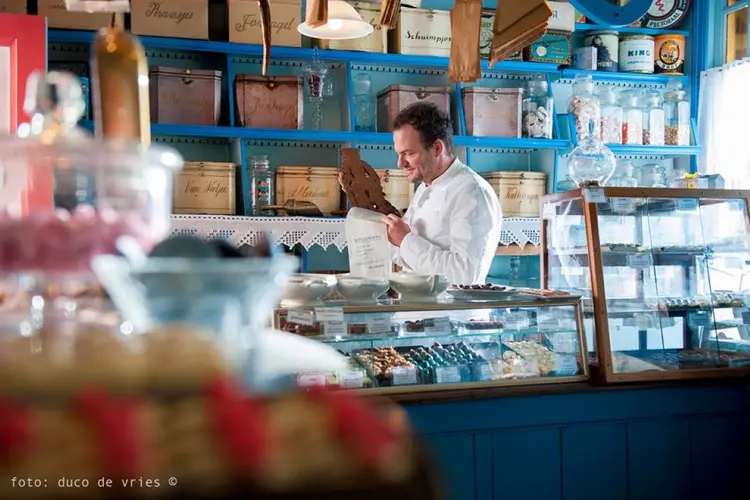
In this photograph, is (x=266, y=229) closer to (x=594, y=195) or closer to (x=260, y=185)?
(x=260, y=185)

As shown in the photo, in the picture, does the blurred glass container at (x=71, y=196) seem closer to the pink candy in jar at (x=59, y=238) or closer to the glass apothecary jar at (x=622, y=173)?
the pink candy in jar at (x=59, y=238)

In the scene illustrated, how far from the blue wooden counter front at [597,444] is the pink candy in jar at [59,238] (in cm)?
163

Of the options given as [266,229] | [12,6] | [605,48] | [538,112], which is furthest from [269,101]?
[605,48]

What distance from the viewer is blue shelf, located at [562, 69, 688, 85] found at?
192 inches

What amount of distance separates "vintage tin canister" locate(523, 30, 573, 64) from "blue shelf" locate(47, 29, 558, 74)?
0.05 meters

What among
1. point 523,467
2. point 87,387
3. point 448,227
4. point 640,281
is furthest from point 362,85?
point 87,387

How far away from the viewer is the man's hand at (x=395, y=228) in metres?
3.02

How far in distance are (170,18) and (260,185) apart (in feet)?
3.28

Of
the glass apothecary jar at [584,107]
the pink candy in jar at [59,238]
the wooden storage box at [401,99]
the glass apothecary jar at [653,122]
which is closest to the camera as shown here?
the pink candy in jar at [59,238]

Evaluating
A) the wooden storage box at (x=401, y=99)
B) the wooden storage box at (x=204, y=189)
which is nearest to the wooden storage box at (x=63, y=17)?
the wooden storage box at (x=204, y=189)

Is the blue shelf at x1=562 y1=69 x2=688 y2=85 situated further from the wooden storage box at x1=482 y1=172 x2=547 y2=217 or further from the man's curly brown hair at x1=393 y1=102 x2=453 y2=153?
the man's curly brown hair at x1=393 y1=102 x2=453 y2=153

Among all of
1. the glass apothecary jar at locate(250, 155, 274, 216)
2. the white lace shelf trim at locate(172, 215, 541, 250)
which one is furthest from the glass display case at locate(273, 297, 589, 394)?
the glass apothecary jar at locate(250, 155, 274, 216)

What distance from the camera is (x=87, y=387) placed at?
638mm

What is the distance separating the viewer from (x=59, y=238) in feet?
2.61
